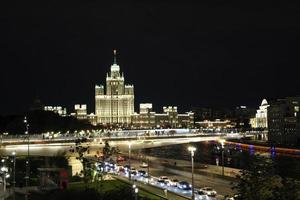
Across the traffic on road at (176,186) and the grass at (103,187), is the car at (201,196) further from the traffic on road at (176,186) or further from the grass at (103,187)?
the grass at (103,187)

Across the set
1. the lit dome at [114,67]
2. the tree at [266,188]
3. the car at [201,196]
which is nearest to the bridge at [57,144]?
the car at [201,196]

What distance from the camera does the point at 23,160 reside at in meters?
54.7

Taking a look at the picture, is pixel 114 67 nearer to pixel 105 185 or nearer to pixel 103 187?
pixel 105 185

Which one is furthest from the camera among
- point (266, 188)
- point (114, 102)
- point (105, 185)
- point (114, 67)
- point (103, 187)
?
point (114, 67)

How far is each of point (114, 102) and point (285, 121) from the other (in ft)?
272

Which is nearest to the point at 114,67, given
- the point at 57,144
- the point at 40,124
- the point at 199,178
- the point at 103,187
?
the point at 40,124

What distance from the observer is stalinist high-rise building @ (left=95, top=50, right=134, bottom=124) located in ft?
574

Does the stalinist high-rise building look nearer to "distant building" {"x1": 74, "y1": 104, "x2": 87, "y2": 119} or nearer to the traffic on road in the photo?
"distant building" {"x1": 74, "y1": 104, "x2": 87, "y2": 119}

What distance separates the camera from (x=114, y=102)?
17762cm

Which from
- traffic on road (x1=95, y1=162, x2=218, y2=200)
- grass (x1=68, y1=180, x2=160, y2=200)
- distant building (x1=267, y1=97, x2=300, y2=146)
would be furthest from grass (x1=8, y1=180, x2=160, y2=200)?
→ distant building (x1=267, y1=97, x2=300, y2=146)

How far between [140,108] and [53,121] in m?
96.3

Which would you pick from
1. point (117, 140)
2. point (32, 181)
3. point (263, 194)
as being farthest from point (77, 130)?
point (263, 194)

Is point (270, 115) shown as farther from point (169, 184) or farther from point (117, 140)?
point (169, 184)

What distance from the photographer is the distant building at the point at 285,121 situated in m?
99.1
